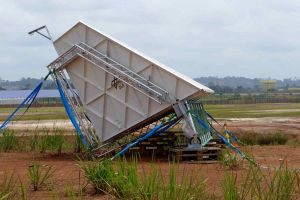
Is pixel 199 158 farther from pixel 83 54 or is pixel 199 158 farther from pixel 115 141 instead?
pixel 83 54

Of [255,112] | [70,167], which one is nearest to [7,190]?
[70,167]

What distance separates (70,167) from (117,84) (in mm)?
3280

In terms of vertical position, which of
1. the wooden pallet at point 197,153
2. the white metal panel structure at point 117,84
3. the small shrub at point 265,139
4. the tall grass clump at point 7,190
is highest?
the white metal panel structure at point 117,84

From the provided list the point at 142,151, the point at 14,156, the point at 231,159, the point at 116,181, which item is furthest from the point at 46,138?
the point at 116,181

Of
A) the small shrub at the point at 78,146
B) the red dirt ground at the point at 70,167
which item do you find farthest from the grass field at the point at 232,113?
the red dirt ground at the point at 70,167

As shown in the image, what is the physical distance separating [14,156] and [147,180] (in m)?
12.0

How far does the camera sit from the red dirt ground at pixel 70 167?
1197cm

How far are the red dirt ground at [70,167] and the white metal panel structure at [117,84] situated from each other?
4.97 feet

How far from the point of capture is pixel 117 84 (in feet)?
62.7

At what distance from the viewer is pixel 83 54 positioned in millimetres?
19422

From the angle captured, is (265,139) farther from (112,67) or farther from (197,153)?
(112,67)

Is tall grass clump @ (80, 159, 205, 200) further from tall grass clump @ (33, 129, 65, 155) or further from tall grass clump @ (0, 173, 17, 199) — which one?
tall grass clump @ (33, 129, 65, 155)

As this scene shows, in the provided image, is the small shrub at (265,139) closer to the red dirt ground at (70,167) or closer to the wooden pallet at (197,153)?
the red dirt ground at (70,167)

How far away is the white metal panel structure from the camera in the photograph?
60.6ft
